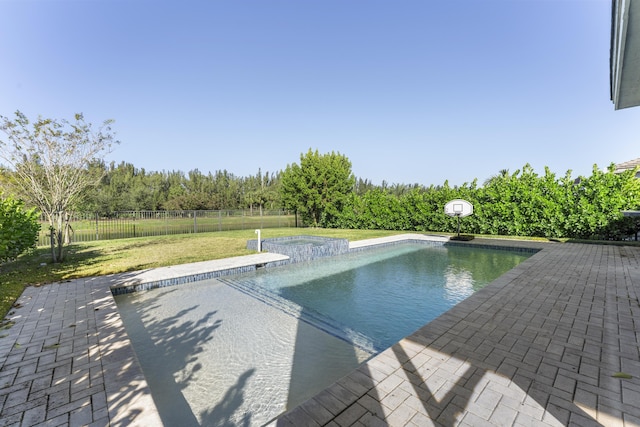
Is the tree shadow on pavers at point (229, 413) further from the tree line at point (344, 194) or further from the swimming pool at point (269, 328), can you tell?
the tree line at point (344, 194)

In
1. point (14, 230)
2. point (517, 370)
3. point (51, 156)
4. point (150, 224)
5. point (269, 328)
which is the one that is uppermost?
point (51, 156)

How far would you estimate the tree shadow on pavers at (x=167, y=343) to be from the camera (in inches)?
→ 113

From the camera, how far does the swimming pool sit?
2.99 metres

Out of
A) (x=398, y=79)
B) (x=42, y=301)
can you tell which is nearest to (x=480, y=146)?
→ (x=398, y=79)

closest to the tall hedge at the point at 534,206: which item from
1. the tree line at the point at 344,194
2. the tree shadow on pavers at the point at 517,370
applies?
the tree line at the point at 344,194

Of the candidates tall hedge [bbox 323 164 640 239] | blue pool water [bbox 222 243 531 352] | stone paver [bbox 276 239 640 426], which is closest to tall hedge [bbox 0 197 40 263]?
blue pool water [bbox 222 243 531 352]

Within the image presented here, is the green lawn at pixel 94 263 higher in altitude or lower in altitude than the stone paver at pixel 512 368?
higher

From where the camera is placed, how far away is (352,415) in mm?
2039

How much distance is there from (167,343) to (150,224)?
19.2 m

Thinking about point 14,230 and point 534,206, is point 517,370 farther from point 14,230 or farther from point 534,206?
point 534,206

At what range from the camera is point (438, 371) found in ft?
8.48

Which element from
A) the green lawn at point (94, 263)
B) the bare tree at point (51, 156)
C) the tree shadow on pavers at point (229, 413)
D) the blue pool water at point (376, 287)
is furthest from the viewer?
the bare tree at point (51, 156)

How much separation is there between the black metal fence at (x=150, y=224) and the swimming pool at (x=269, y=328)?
35.7 ft

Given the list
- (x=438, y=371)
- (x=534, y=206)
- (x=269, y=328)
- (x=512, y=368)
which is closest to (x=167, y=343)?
(x=269, y=328)
